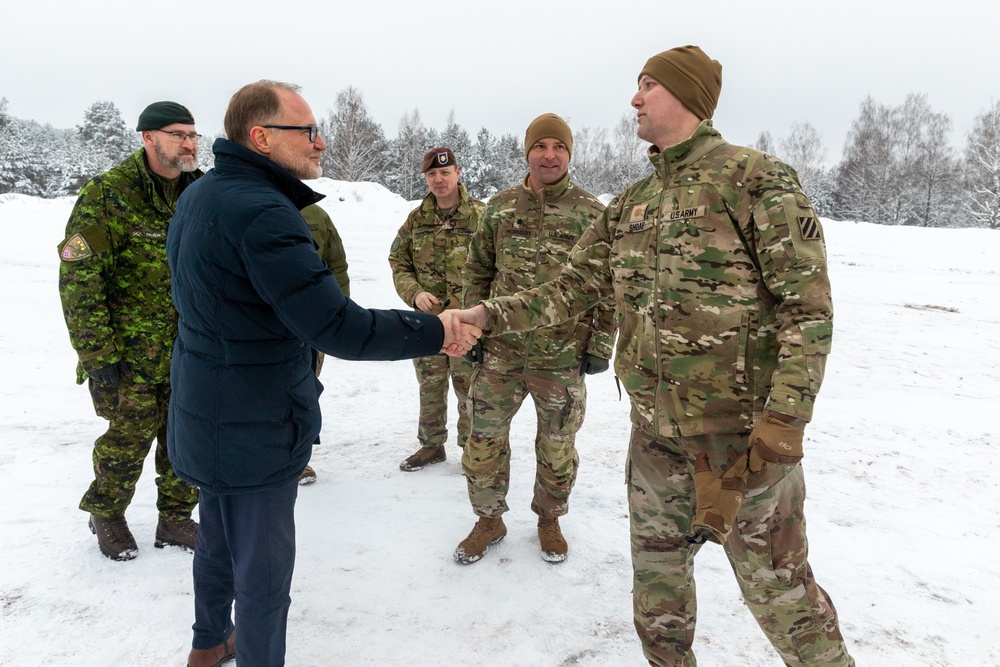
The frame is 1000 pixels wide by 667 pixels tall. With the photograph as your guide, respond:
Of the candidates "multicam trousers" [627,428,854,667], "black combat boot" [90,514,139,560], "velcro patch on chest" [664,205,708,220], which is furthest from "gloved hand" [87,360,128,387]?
"velcro patch on chest" [664,205,708,220]

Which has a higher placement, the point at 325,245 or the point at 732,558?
the point at 325,245

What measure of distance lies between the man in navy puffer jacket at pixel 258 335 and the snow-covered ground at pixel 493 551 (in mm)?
848

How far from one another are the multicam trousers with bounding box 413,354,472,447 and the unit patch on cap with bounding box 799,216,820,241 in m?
3.14

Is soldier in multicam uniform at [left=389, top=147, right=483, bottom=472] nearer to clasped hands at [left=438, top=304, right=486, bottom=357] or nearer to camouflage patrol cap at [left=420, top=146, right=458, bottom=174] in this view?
camouflage patrol cap at [left=420, top=146, right=458, bottom=174]

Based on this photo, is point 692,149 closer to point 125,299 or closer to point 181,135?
point 181,135

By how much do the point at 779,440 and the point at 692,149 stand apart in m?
1.09

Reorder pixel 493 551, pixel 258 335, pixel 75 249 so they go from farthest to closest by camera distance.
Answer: pixel 493 551
pixel 75 249
pixel 258 335

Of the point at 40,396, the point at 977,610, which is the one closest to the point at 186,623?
the point at 977,610

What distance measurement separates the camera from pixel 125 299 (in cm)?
312

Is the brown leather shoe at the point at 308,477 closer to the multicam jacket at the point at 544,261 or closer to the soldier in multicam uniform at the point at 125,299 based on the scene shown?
the soldier in multicam uniform at the point at 125,299

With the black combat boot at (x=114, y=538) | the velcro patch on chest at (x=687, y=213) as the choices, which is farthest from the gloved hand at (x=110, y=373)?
the velcro patch on chest at (x=687, y=213)

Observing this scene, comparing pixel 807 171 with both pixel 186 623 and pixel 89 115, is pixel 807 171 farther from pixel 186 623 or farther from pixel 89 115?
pixel 89 115

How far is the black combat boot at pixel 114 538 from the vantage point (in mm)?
3164

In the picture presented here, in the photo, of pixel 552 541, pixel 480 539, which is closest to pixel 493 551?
pixel 480 539
